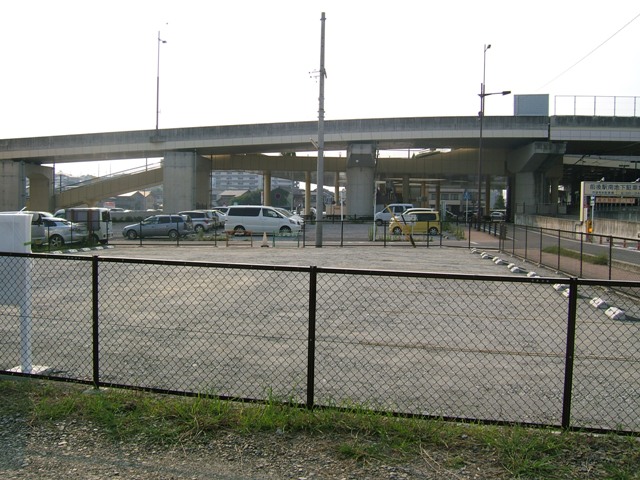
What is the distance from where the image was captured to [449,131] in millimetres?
50656

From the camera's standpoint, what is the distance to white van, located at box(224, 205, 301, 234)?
33469 mm

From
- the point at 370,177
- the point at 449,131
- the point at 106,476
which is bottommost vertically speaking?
the point at 106,476

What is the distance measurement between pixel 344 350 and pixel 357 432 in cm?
275

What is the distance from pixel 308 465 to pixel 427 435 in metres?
0.98

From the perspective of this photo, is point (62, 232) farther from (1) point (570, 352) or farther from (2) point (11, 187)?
(2) point (11, 187)

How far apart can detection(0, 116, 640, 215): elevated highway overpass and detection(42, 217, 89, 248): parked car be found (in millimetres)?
25828

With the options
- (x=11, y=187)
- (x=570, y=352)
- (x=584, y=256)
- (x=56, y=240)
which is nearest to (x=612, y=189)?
(x=584, y=256)

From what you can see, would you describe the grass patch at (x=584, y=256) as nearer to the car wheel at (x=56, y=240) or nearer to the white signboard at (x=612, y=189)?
the white signboard at (x=612, y=189)

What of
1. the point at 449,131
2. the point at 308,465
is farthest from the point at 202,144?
the point at 308,465

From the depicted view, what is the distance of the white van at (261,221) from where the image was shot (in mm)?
33469

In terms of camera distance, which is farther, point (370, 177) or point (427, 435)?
point (370, 177)

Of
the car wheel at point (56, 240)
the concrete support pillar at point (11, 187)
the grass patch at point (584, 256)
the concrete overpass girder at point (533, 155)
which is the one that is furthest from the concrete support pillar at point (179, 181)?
the grass patch at point (584, 256)

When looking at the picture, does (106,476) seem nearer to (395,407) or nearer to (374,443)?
(374,443)

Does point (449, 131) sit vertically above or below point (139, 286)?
above
